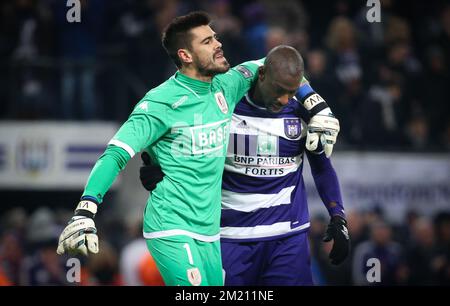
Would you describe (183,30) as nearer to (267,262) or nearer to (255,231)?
(255,231)

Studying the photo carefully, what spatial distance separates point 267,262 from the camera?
25.8 ft

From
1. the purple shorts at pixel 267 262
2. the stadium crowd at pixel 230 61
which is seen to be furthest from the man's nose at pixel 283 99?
the stadium crowd at pixel 230 61

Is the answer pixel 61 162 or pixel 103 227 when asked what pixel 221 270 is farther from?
pixel 61 162

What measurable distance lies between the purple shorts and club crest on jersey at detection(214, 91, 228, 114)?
3.44 ft

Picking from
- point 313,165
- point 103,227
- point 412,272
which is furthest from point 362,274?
point 313,165

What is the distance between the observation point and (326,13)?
16219 millimetres

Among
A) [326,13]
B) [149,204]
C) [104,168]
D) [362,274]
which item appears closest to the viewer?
[104,168]

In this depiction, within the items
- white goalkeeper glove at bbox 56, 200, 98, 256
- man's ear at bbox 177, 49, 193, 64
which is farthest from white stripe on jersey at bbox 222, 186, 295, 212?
white goalkeeper glove at bbox 56, 200, 98, 256

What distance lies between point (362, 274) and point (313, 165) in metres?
5.54

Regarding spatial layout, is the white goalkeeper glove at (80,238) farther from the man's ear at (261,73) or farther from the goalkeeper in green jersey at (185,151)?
the man's ear at (261,73)

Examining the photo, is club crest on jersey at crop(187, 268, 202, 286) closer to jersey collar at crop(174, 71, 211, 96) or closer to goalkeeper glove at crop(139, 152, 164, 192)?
goalkeeper glove at crop(139, 152, 164, 192)

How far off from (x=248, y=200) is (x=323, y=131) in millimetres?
783

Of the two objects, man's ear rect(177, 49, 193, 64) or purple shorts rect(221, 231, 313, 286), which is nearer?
man's ear rect(177, 49, 193, 64)

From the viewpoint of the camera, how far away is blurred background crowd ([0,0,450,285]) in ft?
44.0
